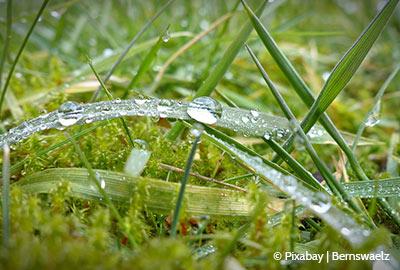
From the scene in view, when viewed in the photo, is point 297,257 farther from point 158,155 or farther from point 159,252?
point 158,155

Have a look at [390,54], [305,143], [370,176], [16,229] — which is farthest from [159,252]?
[390,54]

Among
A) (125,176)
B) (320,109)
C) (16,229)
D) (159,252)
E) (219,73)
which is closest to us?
(159,252)

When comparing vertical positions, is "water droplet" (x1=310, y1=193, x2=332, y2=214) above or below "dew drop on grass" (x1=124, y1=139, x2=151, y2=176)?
below

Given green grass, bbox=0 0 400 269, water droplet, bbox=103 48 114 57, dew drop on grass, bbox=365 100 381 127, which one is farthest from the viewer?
water droplet, bbox=103 48 114 57

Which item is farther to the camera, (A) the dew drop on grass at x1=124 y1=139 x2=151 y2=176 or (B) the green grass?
(A) the dew drop on grass at x1=124 y1=139 x2=151 y2=176

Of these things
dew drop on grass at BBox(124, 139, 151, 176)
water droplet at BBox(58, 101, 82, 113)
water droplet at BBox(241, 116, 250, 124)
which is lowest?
dew drop on grass at BBox(124, 139, 151, 176)

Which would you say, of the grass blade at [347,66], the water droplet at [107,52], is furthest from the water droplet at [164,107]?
the water droplet at [107,52]

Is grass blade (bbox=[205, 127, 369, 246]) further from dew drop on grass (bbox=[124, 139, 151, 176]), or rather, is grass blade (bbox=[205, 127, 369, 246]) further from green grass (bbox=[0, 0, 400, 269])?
dew drop on grass (bbox=[124, 139, 151, 176])

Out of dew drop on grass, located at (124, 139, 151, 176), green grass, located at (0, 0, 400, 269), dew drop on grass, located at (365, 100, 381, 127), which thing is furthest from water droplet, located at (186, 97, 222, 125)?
dew drop on grass, located at (365, 100, 381, 127)

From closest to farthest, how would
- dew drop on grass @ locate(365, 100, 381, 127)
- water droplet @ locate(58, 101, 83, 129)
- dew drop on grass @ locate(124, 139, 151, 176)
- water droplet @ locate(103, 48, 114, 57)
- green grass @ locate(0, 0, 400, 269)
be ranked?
green grass @ locate(0, 0, 400, 269)
dew drop on grass @ locate(124, 139, 151, 176)
water droplet @ locate(58, 101, 83, 129)
dew drop on grass @ locate(365, 100, 381, 127)
water droplet @ locate(103, 48, 114, 57)
